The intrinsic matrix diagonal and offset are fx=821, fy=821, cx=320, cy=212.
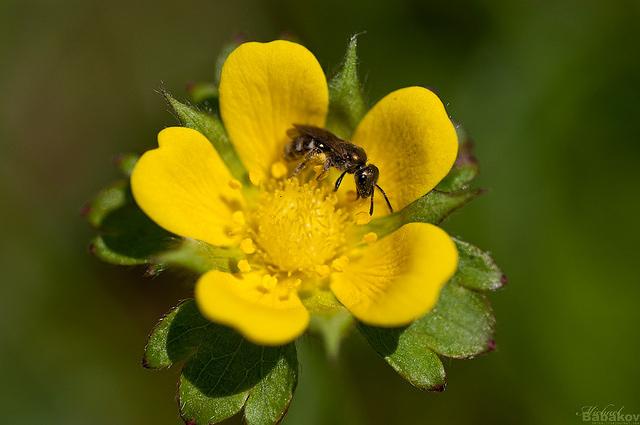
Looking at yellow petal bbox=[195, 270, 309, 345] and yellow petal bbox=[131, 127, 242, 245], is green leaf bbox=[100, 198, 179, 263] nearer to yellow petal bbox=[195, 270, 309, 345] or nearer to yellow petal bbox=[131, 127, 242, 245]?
yellow petal bbox=[131, 127, 242, 245]

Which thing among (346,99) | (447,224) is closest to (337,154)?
(346,99)

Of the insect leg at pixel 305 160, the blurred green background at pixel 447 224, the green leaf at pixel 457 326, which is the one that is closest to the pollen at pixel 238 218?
the insect leg at pixel 305 160

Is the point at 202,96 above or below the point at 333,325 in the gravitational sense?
above

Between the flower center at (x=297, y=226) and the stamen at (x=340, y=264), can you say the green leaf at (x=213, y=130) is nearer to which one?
the flower center at (x=297, y=226)

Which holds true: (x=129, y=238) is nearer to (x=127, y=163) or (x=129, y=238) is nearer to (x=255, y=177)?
(x=127, y=163)

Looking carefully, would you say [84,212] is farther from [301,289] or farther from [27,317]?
[27,317]

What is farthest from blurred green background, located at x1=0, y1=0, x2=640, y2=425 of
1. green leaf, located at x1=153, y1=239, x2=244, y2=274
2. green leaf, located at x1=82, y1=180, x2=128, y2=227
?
green leaf, located at x1=82, y1=180, x2=128, y2=227

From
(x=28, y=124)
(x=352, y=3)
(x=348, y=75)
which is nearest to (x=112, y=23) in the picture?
(x=28, y=124)
